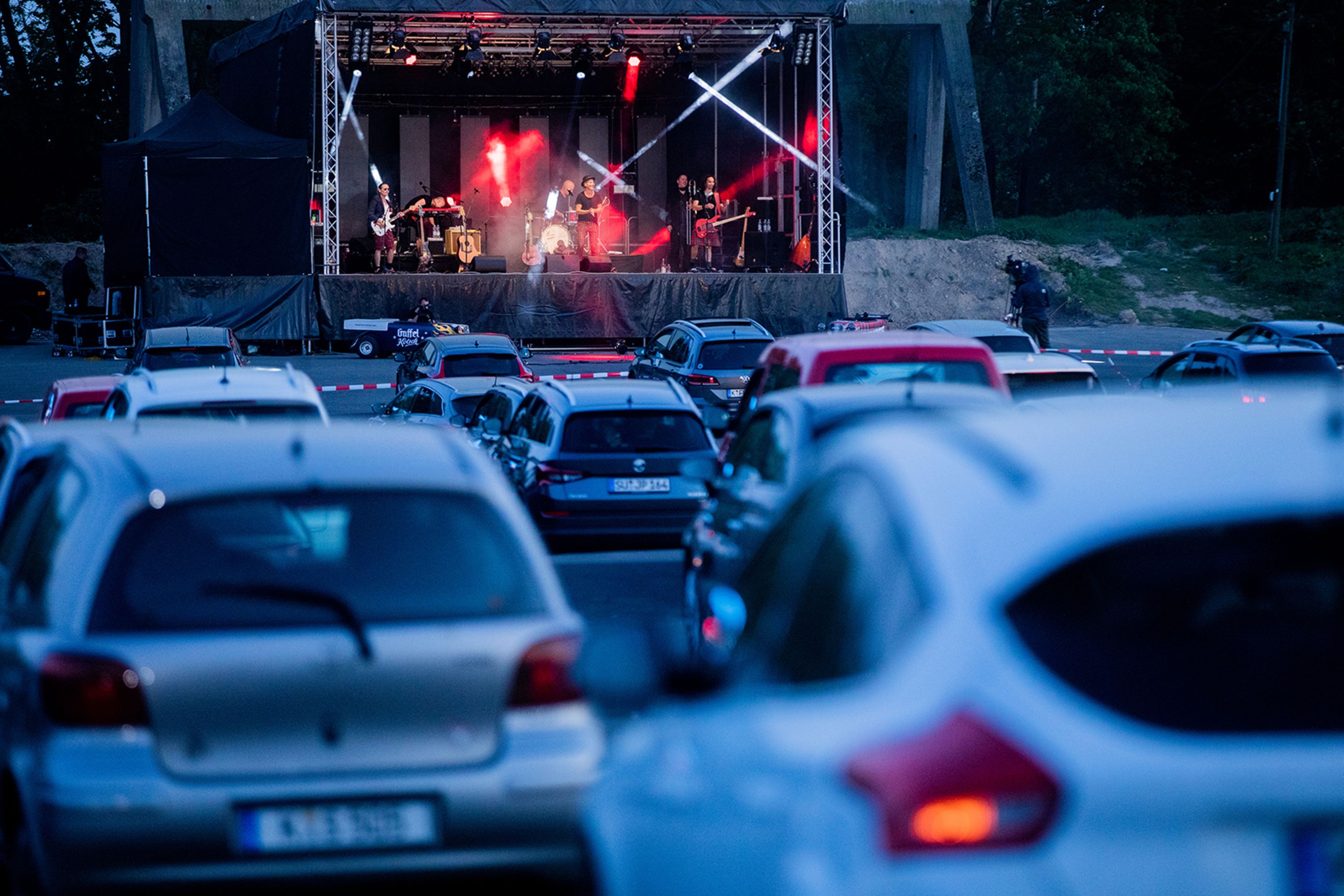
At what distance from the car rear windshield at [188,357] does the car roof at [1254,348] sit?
10.8 meters

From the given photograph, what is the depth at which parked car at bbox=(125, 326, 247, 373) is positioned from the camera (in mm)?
19219

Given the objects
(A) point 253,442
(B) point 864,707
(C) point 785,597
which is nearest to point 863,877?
(B) point 864,707

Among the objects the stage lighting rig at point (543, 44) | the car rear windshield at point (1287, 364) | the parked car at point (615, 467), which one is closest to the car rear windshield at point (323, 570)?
the parked car at point (615, 467)

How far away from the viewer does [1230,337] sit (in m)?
23.4

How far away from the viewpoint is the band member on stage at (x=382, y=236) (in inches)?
1382

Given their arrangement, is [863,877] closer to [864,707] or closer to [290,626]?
[864,707]

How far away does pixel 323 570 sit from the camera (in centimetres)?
480

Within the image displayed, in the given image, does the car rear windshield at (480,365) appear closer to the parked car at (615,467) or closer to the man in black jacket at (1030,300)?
the parked car at (615,467)

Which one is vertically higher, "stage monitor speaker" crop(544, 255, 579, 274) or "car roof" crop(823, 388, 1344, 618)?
"stage monitor speaker" crop(544, 255, 579, 274)

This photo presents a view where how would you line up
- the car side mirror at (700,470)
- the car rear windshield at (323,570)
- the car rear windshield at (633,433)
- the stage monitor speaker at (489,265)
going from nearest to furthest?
the car rear windshield at (323,570) < the car side mirror at (700,470) < the car rear windshield at (633,433) < the stage monitor speaker at (489,265)

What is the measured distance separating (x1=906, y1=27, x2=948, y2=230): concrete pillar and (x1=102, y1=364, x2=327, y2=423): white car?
125 ft

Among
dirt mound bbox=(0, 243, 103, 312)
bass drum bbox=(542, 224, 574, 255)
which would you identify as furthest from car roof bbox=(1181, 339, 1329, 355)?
dirt mound bbox=(0, 243, 103, 312)

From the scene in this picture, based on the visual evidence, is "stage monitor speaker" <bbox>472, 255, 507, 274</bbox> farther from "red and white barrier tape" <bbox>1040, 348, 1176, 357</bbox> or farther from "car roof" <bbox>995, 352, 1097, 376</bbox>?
"car roof" <bbox>995, 352, 1097, 376</bbox>

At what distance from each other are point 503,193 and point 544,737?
3831 cm
